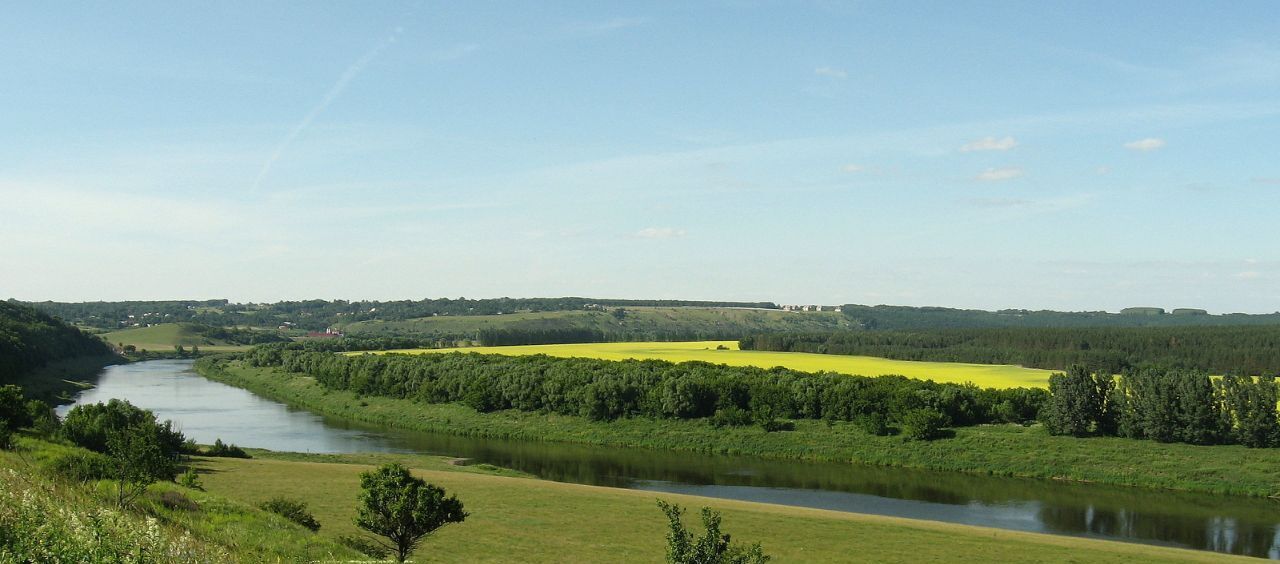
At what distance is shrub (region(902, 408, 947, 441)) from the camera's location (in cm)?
6475

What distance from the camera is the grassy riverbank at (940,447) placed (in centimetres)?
5450

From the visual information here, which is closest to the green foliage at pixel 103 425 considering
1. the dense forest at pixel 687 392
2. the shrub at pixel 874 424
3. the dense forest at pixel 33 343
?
the dense forest at pixel 687 392

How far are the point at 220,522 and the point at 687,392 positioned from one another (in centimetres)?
5755

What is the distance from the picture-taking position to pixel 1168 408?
59.8 m

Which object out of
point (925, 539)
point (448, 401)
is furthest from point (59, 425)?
point (448, 401)

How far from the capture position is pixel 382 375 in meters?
96.2

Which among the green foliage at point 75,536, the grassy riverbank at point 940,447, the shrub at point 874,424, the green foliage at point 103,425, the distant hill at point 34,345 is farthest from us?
the distant hill at point 34,345

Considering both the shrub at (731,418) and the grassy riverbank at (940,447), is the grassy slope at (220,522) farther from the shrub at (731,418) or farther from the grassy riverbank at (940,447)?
the shrub at (731,418)

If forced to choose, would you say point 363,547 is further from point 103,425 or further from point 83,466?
point 103,425

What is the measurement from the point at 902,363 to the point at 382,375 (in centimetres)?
5909

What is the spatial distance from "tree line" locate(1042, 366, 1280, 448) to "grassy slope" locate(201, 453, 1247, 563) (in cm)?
2620

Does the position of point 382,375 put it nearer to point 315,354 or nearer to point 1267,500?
point 315,354

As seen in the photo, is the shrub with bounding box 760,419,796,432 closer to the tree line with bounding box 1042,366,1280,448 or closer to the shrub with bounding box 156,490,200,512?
the tree line with bounding box 1042,366,1280,448

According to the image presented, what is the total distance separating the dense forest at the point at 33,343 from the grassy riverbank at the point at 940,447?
39.2m
